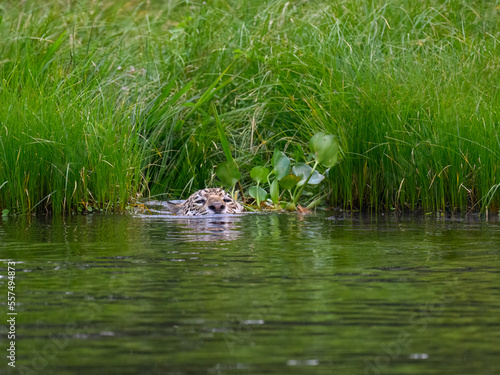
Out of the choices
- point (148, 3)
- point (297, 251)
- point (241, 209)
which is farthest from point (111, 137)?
point (148, 3)

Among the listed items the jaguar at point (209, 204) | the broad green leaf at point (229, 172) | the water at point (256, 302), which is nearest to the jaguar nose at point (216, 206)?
the jaguar at point (209, 204)

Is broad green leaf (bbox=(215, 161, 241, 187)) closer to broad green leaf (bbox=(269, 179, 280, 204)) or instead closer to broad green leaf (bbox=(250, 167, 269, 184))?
broad green leaf (bbox=(250, 167, 269, 184))

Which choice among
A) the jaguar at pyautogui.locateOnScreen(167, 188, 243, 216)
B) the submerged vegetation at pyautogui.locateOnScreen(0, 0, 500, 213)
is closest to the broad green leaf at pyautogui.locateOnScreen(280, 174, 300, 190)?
the submerged vegetation at pyautogui.locateOnScreen(0, 0, 500, 213)

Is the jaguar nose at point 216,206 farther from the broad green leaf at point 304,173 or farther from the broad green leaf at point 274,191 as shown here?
the broad green leaf at point 304,173

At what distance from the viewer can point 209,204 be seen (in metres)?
9.08

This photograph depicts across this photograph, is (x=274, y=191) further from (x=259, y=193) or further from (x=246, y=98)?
(x=246, y=98)

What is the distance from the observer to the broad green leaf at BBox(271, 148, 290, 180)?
383 inches

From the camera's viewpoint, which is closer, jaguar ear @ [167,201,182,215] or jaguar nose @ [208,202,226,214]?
jaguar nose @ [208,202,226,214]

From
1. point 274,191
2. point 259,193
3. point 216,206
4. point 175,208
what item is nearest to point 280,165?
point 274,191

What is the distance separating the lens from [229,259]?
571 cm

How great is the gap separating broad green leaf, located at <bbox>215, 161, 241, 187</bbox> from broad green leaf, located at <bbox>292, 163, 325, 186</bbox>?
0.67m

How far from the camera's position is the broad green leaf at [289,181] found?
9586 mm

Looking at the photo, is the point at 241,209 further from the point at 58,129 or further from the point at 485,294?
the point at 485,294

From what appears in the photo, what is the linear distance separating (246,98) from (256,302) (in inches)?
263
